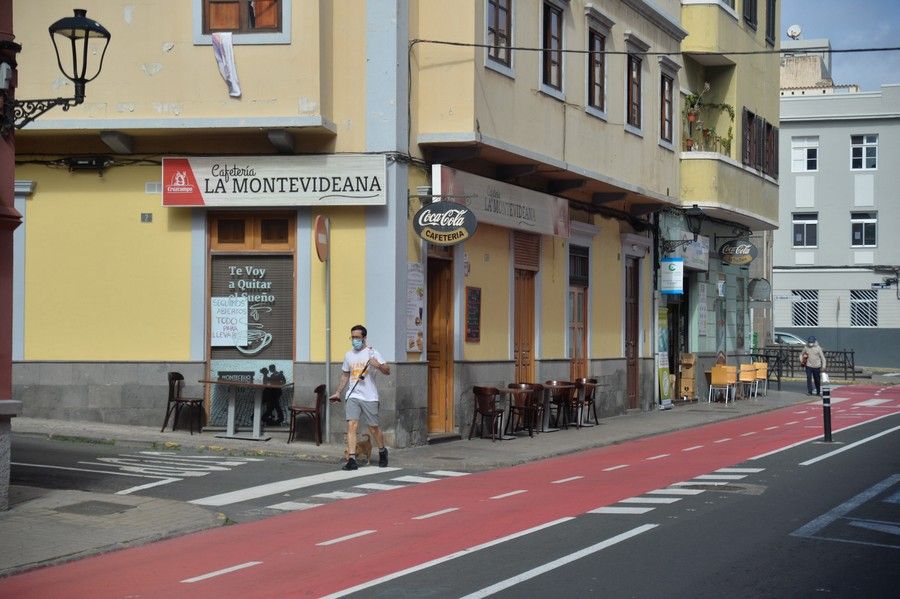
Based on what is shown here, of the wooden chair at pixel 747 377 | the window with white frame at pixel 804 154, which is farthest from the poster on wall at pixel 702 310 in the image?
the window with white frame at pixel 804 154

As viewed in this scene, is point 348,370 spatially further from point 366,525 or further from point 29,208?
point 29,208

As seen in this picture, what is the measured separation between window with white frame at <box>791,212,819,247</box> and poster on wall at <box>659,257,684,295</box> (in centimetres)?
2920

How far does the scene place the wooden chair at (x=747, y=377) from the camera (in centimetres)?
3391

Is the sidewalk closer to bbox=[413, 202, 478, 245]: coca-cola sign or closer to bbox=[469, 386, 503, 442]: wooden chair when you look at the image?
bbox=[469, 386, 503, 442]: wooden chair

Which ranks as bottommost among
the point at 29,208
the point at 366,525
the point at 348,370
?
the point at 366,525

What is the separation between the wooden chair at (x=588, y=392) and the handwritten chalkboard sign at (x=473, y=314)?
10.6 feet

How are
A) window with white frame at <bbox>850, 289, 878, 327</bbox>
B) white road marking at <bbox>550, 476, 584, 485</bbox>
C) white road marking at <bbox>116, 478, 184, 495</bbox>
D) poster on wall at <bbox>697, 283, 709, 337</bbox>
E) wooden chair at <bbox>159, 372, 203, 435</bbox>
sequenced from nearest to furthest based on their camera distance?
white road marking at <bbox>116, 478, 184, 495</bbox> < white road marking at <bbox>550, 476, 584, 485</bbox> < wooden chair at <bbox>159, 372, 203, 435</bbox> < poster on wall at <bbox>697, 283, 709, 337</bbox> < window with white frame at <bbox>850, 289, 878, 327</bbox>

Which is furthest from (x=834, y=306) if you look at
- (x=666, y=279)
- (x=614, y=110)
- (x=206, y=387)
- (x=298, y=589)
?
(x=298, y=589)

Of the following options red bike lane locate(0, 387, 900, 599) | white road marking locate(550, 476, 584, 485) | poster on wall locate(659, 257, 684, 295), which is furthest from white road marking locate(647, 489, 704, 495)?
poster on wall locate(659, 257, 684, 295)

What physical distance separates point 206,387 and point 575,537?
9724 millimetres

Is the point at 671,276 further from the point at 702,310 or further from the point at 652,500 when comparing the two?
the point at 652,500

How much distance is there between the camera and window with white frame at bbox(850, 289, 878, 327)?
56.1 m

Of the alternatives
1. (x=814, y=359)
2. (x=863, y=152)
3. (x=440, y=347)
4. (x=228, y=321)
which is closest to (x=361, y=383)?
(x=228, y=321)

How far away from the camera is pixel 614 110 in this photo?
26031mm
